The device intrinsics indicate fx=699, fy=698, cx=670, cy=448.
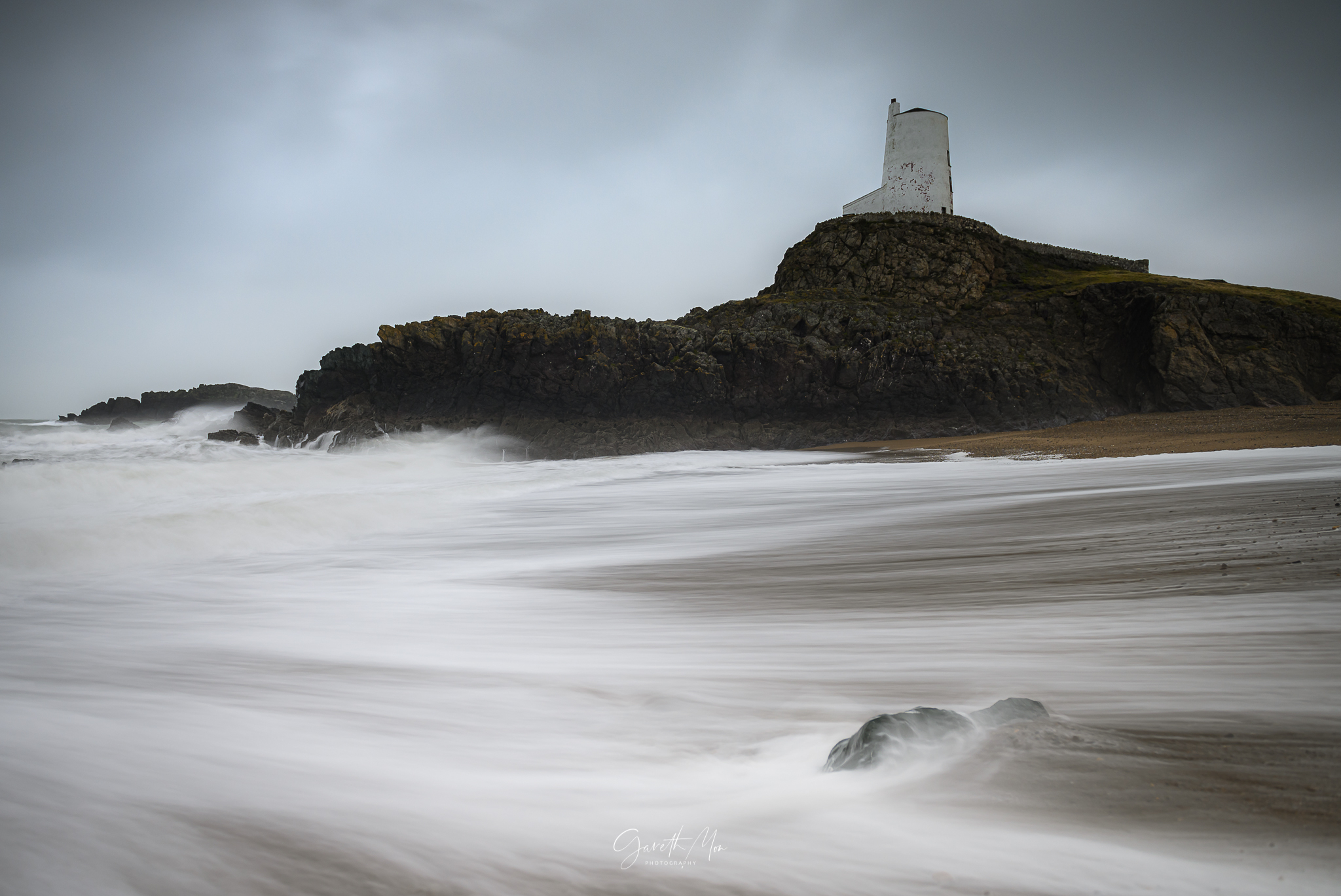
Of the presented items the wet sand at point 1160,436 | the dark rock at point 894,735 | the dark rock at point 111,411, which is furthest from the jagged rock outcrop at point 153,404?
the dark rock at point 894,735

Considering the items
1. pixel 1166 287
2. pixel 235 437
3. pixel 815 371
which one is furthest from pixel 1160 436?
pixel 235 437

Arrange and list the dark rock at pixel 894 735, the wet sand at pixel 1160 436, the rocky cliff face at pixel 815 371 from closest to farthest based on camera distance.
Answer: the dark rock at pixel 894 735 < the wet sand at pixel 1160 436 < the rocky cliff face at pixel 815 371

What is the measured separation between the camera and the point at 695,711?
210cm

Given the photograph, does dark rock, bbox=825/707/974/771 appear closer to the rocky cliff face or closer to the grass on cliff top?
the rocky cliff face

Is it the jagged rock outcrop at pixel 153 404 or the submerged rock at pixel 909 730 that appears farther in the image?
the jagged rock outcrop at pixel 153 404

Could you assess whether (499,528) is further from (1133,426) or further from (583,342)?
(1133,426)

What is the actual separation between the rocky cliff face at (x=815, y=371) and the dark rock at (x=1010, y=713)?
70.3 ft

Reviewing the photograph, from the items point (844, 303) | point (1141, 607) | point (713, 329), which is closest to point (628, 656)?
point (1141, 607)

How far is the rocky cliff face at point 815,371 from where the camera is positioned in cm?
2372

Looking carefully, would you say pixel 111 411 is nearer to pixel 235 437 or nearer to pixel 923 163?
pixel 235 437

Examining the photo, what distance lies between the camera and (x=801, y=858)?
122 centimetres

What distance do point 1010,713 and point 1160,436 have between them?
20.2 m

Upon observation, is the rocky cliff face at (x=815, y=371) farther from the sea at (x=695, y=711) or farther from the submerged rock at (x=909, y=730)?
the submerged rock at (x=909, y=730)

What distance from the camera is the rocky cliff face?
23719 mm
